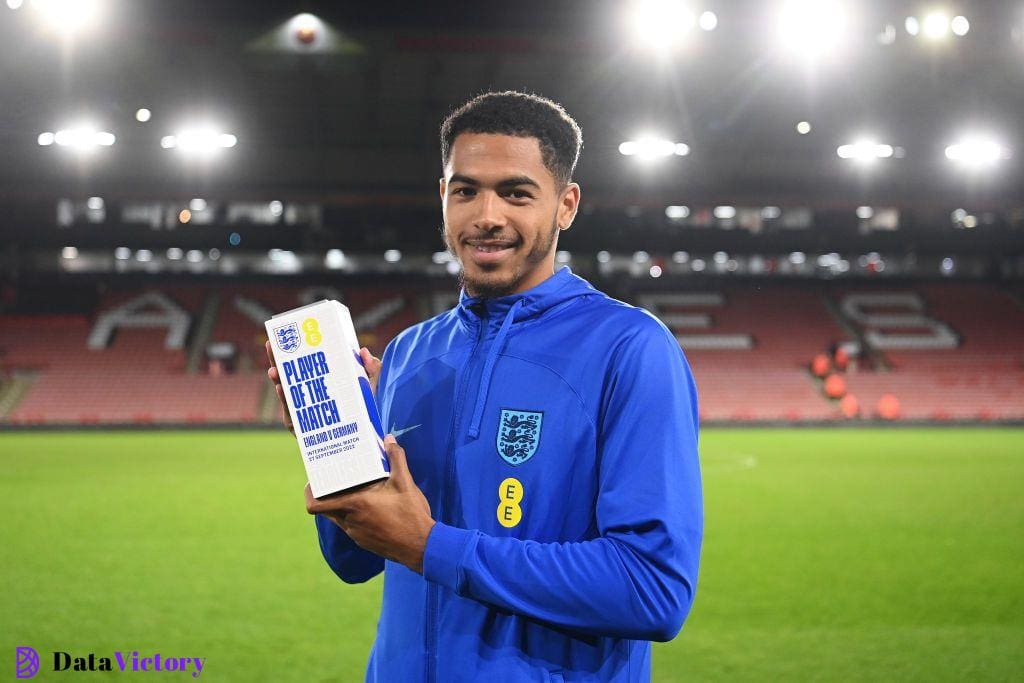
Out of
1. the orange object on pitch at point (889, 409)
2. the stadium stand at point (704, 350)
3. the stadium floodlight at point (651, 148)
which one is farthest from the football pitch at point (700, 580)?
the stadium floodlight at point (651, 148)

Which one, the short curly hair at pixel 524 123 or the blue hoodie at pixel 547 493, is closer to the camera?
the blue hoodie at pixel 547 493

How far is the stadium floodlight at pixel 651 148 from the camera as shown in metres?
26.0

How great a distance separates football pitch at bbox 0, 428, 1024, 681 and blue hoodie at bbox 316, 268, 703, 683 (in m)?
0.20

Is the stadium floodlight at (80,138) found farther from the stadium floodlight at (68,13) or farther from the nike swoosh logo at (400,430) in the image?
the nike swoosh logo at (400,430)

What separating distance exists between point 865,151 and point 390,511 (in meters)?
29.0

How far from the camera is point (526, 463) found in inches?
64.6

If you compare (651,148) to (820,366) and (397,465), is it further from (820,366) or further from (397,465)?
(397,465)

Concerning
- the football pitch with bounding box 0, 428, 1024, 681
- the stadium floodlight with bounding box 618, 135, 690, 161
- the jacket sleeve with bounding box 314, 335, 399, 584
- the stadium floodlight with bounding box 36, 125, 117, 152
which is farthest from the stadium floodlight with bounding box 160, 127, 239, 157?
the jacket sleeve with bounding box 314, 335, 399, 584

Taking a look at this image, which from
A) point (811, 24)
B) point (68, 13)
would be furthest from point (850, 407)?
point (68, 13)

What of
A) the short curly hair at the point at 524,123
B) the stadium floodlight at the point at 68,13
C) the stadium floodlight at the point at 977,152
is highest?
the stadium floodlight at the point at 977,152

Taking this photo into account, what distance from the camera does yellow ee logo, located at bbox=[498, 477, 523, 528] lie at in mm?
1642

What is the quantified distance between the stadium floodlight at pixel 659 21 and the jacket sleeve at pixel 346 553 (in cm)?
1484

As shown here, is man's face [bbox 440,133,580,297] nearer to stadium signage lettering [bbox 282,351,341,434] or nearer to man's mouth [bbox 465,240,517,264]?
man's mouth [bbox 465,240,517,264]

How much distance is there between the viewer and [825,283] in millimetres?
36344
